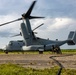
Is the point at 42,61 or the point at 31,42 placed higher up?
the point at 42,61

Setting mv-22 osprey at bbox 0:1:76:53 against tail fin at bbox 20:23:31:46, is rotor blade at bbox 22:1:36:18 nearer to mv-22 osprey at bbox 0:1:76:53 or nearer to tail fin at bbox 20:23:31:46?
mv-22 osprey at bbox 0:1:76:53

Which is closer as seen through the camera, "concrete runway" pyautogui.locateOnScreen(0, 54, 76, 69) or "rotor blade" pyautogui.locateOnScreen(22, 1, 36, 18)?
"concrete runway" pyautogui.locateOnScreen(0, 54, 76, 69)

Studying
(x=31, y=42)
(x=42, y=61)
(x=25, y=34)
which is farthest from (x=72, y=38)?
(x=42, y=61)

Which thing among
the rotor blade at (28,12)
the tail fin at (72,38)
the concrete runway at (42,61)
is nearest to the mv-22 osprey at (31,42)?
the tail fin at (72,38)

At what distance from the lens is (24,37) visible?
232 ft

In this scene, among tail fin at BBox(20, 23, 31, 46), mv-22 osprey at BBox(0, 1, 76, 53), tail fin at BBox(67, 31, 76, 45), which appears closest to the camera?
mv-22 osprey at BBox(0, 1, 76, 53)

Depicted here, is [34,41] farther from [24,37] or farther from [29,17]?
[29,17]

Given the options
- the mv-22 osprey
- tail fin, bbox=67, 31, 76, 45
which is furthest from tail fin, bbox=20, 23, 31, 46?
tail fin, bbox=67, 31, 76, 45

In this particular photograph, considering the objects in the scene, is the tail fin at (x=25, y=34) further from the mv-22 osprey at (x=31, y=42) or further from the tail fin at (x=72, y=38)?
the tail fin at (x=72, y=38)

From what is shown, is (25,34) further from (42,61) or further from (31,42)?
(42,61)

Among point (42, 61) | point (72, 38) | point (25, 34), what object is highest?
point (25, 34)

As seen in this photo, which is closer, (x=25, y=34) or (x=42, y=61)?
(x=42, y=61)

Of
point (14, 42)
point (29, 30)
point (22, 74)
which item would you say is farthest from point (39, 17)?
point (22, 74)

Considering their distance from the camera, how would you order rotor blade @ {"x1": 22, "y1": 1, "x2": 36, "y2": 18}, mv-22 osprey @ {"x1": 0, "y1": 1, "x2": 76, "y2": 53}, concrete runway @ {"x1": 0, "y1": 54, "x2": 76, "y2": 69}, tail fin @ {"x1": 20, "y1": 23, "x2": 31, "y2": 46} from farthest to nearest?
rotor blade @ {"x1": 22, "y1": 1, "x2": 36, "y2": 18} → tail fin @ {"x1": 20, "y1": 23, "x2": 31, "y2": 46} → mv-22 osprey @ {"x1": 0, "y1": 1, "x2": 76, "y2": 53} → concrete runway @ {"x1": 0, "y1": 54, "x2": 76, "y2": 69}
